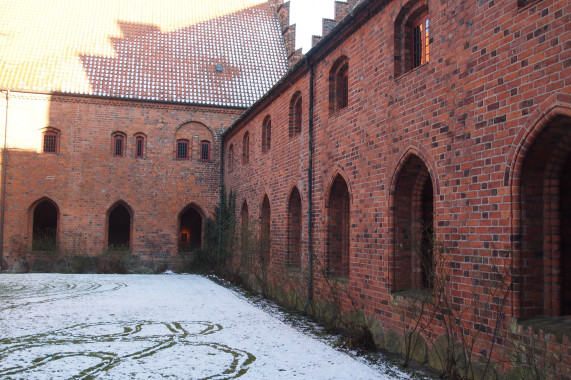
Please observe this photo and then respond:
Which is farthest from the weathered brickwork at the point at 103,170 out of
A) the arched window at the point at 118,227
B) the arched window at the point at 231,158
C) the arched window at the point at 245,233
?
the arched window at the point at 118,227

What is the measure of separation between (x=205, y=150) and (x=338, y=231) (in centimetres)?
1316

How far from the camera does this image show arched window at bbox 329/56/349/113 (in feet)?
34.8

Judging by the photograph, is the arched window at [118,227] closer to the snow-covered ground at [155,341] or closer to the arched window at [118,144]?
the arched window at [118,144]

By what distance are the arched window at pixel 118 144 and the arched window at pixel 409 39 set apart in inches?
627

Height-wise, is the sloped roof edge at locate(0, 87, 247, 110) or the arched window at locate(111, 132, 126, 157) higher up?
the sloped roof edge at locate(0, 87, 247, 110)

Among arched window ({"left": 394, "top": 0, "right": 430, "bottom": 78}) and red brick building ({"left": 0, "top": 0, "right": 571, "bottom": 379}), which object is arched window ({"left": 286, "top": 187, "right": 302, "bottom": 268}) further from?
arched window ({"left": 394, "top": 0, "right": 430, "bottom": 78})

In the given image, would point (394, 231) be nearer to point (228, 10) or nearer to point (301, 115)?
point (301, 115)

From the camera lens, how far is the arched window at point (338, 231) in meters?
10.4

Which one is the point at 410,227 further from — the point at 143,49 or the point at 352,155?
the point at 143,49

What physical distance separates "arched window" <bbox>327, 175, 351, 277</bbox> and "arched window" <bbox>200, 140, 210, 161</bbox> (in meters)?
12.8

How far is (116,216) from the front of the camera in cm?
2694

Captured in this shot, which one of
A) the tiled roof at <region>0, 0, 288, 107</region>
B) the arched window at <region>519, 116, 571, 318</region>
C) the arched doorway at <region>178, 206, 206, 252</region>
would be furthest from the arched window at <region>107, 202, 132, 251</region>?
the arched window at <region>519, 116, 571, 318</region>

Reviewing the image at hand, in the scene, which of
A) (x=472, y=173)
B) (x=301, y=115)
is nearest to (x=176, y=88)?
(x=301, y=115)

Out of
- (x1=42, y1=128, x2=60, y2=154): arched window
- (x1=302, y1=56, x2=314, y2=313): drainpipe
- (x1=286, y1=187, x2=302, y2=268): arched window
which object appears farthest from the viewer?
(x1=42, y1=128, x2=60, y2=154): arched window
